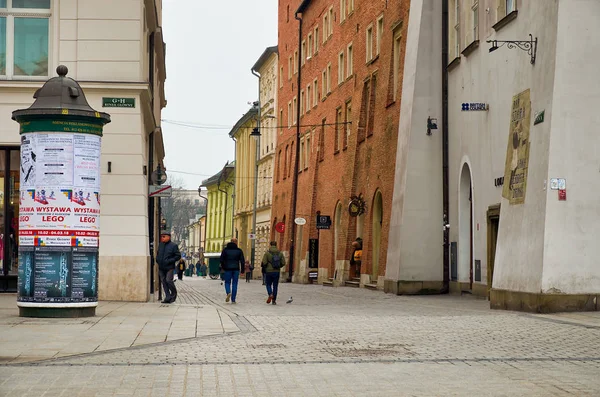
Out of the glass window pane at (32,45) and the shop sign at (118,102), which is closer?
the shop sign at (118,102)

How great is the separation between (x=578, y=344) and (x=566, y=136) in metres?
7.61

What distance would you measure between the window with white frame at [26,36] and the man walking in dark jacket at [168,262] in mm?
5007

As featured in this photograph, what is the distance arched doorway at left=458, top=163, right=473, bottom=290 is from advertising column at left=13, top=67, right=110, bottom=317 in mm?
15268

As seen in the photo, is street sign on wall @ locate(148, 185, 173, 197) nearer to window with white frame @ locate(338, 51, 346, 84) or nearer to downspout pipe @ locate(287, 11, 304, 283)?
window with white frame @ locate(338, 51, 346, 84)

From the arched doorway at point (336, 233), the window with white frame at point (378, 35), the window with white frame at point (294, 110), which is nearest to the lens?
the window with white frame at point (378, 35)

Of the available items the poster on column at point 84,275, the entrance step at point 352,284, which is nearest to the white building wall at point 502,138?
the poster on column at point 84,275

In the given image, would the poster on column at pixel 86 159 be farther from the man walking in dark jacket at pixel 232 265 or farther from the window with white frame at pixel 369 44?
the window with white frame at pixel 369 44

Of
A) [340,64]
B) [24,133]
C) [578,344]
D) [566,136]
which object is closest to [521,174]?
[566,136]

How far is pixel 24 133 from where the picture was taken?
17.8m

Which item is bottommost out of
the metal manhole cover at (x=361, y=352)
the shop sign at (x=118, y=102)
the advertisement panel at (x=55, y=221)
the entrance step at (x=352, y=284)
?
the entrance step at (x=352, y=284)

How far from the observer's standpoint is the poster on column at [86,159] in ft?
58.2

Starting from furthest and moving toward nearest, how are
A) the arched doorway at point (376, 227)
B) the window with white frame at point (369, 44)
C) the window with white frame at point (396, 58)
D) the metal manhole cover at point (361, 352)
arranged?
the window with white frame at point (369, 44) → the arched doorway at point (376, 227) → the window with white frame at point (396, 58) → the metal manhole cover at point (361, 352)

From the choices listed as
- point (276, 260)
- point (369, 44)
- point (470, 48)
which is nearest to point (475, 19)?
point (470, 48)

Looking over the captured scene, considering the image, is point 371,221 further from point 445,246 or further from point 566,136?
point 566,136
